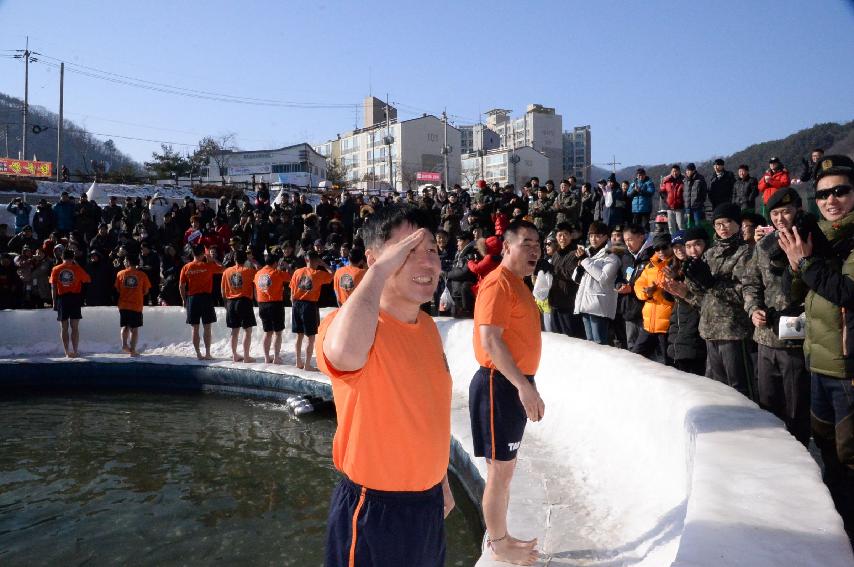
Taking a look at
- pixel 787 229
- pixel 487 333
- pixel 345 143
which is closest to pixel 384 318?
pixel 487 333

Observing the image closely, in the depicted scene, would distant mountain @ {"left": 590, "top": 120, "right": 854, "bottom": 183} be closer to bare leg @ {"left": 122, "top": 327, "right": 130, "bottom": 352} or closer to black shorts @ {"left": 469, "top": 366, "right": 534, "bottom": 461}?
bare leg @ {"left": 122, "top": 327, "right": 130, "bottom": 352}

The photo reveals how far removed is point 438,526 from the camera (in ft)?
7.73

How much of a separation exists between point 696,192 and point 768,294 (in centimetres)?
879

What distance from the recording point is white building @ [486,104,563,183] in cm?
9369

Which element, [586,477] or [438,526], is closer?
[438,526]

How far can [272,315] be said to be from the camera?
10.5 m

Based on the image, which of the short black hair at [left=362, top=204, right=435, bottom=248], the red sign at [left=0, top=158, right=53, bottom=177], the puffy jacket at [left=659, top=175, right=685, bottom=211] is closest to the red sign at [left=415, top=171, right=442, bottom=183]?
the red sign at [left=0, top=158, right=53, bottom=177]

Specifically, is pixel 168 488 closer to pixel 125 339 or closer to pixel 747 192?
pixel 125 339

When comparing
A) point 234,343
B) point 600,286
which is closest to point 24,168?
point 234,343

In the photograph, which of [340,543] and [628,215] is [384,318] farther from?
[628,215]

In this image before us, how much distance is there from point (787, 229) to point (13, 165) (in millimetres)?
35095

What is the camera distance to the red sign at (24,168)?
30.6m

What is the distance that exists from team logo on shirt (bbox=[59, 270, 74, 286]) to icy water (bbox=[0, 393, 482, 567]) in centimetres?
273

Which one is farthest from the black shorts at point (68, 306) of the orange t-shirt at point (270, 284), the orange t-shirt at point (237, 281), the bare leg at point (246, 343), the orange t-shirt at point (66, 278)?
the orange t-shirt at point (270, 284)
